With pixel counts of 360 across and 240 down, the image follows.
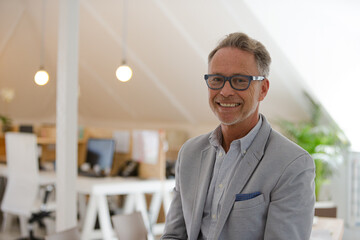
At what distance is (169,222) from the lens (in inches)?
68.2

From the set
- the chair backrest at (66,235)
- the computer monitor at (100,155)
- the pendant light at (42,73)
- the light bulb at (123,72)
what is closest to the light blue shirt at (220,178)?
the chair backrest at (66,235)

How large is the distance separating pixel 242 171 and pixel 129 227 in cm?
151

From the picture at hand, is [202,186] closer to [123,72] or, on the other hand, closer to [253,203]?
[253,203]

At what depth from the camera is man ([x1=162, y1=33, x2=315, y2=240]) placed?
1414 millimetres

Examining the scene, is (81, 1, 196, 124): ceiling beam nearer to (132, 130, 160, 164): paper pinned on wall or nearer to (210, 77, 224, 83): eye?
(132, 130, 160, 164): paper pinned on wall

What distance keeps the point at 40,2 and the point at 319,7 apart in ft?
14.7

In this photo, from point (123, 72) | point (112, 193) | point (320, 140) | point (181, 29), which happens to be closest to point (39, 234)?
point (112, 193)

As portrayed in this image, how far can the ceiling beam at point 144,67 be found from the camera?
668cm

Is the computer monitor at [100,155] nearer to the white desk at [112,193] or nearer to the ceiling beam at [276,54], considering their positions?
the white desk at [112,193]

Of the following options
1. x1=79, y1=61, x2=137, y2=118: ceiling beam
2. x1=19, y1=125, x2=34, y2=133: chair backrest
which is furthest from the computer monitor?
x1=79, y1=61, x2=137, y2=118: ceiling beam

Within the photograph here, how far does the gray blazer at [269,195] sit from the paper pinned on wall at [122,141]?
13.7ft

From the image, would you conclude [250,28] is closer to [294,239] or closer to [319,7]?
[319,7]

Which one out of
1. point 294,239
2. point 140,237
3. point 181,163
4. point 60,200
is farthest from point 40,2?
point 294,239

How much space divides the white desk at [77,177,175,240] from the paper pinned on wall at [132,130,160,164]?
257 mm
